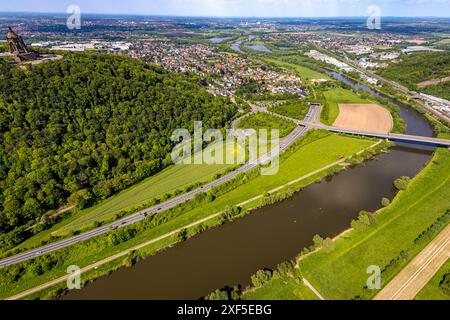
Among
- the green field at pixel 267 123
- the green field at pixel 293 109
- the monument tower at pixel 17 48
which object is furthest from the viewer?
the green field at pixel 293 109

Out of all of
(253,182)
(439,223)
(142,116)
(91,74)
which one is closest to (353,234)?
(439,223)

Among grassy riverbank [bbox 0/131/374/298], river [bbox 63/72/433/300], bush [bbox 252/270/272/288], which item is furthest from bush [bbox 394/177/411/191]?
bush [bbox 252/270/272/288]

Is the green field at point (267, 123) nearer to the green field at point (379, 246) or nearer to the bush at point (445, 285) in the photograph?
the green field at point (379, 246)

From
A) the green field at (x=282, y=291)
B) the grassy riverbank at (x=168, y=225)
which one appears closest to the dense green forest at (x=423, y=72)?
the grassy riverbank at (x=168, y=225)

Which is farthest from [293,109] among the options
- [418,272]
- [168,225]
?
[418,272]

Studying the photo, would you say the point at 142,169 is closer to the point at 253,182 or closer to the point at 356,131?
the point at 253,182

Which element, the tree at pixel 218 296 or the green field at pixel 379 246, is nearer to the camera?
the tree at pixel 218 296
